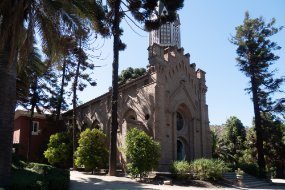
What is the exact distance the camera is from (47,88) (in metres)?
33.7

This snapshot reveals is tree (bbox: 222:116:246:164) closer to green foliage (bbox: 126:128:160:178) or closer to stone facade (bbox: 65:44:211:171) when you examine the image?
stone facade (bbox: 65:44:211:171)

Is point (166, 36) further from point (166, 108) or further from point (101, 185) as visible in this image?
point (101, 185)

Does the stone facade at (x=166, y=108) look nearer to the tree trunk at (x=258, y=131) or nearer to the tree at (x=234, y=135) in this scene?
the tree trunk at (x=258, y=131)

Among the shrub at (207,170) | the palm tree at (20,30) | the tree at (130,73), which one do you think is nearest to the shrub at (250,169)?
the shrub at (207,170)

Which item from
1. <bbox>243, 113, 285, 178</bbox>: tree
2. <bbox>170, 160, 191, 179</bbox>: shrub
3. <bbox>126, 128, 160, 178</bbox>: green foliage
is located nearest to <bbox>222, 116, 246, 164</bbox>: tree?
<bbox>243, 113, 285, 178</bbox>: tree

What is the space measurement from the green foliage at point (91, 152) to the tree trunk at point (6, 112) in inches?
540

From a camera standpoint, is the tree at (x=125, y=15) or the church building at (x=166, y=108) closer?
the tree at (x=125, y=15)

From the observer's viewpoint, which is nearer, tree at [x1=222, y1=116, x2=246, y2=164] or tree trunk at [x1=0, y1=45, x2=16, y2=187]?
tree trunk at [x1=0, y1=45, x2=16, y2=187]

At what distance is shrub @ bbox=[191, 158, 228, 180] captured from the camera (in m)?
22.3

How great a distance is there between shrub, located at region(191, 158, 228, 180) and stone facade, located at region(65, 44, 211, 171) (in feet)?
11.1

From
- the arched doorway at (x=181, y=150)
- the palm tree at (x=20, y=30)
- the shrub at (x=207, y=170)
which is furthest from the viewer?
the arched doorway at (x=181, y=150)

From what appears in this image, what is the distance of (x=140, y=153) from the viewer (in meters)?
21.4

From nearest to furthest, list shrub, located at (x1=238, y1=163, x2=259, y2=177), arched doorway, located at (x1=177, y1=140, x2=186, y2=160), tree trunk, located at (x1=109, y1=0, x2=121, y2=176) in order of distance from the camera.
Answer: tree trunk, located at (x1=109, y1=0, x2=121, y2=176) → shrub, located at (x1=238, y1=163, x2=259, y2=177) → arched doorway, located at (x1=177, y1=140, x2=186, y2=160)

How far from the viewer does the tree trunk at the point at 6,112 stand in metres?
11.2
